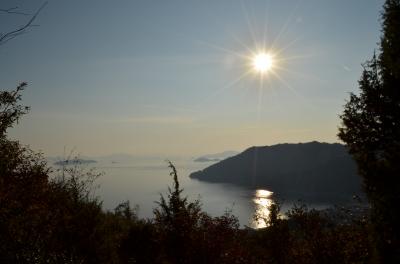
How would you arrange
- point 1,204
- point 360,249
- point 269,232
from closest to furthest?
point 1,204 → point 360,249 → point 269,232

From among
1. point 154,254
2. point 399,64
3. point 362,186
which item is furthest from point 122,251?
point 399,64

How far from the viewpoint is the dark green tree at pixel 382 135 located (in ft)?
56.9

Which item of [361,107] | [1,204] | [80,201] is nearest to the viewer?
[1,204]

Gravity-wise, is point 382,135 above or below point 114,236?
above

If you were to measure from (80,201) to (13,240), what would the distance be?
20801 mm

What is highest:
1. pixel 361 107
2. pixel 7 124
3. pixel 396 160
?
pixel 361 107

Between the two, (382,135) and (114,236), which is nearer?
(382,135)

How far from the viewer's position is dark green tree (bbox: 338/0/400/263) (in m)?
17.3

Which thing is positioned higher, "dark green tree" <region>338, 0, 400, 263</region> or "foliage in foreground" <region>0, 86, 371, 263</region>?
"dark green tree" <region>338, 0, 400, 263</region>

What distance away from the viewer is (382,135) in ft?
63.1

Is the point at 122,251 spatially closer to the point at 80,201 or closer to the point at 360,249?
the point at 80,201

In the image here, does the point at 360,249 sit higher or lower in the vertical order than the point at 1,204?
lower

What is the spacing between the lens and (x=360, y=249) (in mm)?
28531

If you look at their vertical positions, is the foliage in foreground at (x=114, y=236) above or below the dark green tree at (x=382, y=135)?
below
